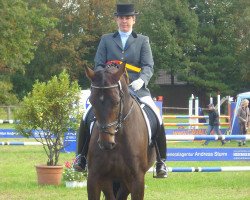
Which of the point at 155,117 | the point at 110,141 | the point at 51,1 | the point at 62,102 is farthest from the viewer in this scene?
the point at 51,1

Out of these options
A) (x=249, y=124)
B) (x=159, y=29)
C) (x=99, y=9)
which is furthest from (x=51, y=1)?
(x=249, y=124)

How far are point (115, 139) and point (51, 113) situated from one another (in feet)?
19.4

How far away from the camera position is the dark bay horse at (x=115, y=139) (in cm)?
647

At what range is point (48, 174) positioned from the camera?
12703 millimetres

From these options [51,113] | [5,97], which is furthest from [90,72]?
[5,97]

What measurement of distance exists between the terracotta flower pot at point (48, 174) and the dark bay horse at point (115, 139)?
5472mm

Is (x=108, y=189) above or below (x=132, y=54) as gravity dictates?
below

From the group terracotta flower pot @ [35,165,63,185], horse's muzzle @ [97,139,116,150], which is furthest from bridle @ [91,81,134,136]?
terracotta flower pot @ [35,165,63,185]

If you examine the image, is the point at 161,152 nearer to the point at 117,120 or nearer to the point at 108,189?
the point at 108,189

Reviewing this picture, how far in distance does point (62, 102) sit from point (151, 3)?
51.5 meters

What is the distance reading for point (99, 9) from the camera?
59.1 meters

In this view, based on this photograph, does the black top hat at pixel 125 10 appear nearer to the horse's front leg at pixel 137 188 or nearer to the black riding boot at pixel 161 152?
the black riding boot at pixel 161 152

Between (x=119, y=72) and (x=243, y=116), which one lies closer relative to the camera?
(x=119, y=72)

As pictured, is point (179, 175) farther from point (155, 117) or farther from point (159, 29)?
point (159, 29)
